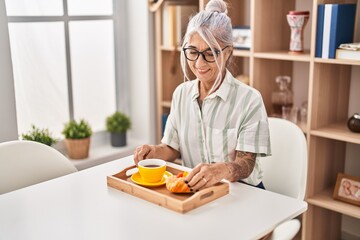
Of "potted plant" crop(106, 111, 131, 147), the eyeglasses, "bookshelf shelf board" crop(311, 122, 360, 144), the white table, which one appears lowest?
"potted plant" crop(106, 111, 131, 147)

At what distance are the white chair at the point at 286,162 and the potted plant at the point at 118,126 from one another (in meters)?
1.19

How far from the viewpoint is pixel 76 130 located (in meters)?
2.77

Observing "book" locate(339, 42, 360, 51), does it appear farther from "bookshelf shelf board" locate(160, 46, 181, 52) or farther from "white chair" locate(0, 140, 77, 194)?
"white chair" locate(0, 140, 77, 194)

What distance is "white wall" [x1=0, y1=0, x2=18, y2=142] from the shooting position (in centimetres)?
237

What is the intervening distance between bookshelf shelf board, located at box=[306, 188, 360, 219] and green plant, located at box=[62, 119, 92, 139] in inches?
49.3

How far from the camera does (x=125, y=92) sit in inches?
126

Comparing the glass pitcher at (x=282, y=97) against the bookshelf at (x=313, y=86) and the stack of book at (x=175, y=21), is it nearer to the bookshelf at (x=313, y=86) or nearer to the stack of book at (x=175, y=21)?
the bookshelf at (x=313, y=86)

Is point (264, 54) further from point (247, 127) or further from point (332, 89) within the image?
point (247, 127)

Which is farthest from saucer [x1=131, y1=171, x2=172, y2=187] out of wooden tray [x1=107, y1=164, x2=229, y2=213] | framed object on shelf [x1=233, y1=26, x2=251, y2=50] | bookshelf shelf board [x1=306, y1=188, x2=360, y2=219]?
framed object on shelf [x1=233, y1=26, x2=251, y2=50]

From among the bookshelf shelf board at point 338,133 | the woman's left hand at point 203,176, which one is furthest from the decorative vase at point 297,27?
the woman's left hand at point 203,176

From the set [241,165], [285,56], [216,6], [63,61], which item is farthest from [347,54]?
[63,61]

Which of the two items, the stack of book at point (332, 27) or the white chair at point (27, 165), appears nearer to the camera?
the white chair at point (27, 165)

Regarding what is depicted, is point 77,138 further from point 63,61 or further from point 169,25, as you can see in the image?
point 169,25

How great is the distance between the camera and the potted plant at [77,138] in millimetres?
2756
